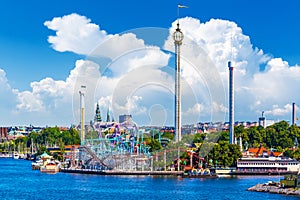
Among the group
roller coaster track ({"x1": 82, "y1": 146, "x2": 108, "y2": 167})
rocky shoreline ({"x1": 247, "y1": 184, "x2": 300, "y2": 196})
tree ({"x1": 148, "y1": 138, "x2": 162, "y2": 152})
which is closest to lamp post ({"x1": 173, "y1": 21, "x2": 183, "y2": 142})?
tree ({"x1": 148, "y1": 138, "x2": 162, "y2": 152})

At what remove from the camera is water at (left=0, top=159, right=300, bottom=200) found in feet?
112

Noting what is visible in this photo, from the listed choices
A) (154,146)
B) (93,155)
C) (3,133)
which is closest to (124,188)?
(93,155)

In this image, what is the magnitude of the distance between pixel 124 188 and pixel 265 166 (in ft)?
67.3

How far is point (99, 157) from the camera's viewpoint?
53.7m

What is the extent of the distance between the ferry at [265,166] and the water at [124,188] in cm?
628

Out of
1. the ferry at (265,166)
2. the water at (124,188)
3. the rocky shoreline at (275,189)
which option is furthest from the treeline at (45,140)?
the rocky shoreline at (275,189)

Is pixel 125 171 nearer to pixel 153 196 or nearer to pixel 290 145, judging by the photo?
pixel 153 196

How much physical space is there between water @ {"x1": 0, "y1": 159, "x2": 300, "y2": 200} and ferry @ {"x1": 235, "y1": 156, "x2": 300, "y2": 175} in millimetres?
6279

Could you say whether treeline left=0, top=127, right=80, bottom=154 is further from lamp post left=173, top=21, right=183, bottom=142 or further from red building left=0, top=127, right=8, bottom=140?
lamp post left=173, top=21, right=183, bottom=142

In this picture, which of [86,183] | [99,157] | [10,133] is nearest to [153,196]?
[86,183]

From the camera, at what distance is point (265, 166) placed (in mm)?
55000

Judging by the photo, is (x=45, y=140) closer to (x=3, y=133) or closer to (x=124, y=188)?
(x=3, y=133)

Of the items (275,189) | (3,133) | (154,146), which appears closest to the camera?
(275,189)

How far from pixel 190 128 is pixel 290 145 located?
902 inches
